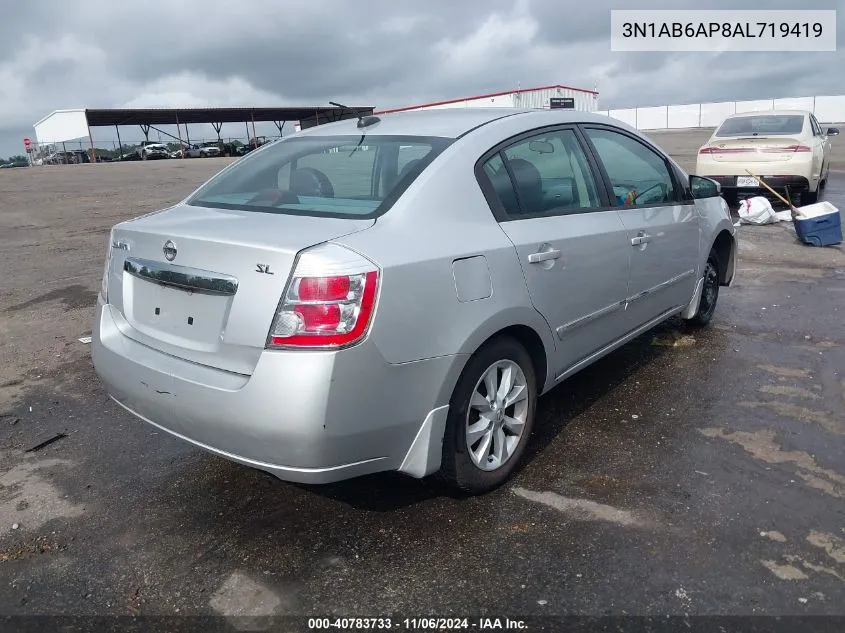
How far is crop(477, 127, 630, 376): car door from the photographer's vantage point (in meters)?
3.09

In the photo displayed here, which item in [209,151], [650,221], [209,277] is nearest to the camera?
[209,277]

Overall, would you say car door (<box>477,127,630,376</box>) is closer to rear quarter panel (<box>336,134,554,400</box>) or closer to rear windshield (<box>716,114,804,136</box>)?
rear quarter panel (<box>336,134,554,400</box>)

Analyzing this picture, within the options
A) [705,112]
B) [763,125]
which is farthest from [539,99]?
[705,112]

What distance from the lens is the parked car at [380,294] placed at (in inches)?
93.2

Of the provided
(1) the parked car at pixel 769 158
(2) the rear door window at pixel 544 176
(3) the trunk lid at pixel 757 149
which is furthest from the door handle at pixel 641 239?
(3) the trunk lid at pixel 757 149

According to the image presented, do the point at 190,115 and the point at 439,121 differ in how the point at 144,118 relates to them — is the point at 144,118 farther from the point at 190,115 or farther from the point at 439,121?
the point at 439,121

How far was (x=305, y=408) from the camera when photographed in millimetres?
2324

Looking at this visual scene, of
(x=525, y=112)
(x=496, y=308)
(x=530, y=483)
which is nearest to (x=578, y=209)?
(x=525, y=112)

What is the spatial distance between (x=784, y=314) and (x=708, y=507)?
3.43 meters

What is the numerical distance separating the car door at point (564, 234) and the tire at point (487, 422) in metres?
0.28

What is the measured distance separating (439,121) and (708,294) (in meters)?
2.96

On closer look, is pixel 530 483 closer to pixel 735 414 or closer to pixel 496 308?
pixel 496 308

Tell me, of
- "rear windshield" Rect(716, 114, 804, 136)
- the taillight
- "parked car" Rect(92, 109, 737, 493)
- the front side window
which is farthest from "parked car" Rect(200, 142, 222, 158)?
the taillight

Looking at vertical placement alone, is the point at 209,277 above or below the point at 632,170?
below
